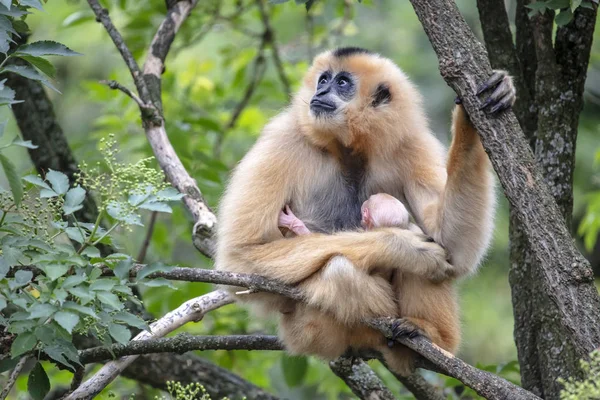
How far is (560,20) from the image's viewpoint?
13.5 feet

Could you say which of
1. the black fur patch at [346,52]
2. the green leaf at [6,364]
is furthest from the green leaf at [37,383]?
the black fur patch at [346,52]

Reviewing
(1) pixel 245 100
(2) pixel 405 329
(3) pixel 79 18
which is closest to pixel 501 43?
(2) pixel 405 329

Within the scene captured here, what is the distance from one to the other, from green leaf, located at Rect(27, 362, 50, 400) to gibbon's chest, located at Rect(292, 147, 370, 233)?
6.37ft

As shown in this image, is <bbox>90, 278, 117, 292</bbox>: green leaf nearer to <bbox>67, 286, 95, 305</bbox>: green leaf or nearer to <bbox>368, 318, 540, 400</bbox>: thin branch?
<bbox>67, 286, 95, 305</bbox>: green leaf

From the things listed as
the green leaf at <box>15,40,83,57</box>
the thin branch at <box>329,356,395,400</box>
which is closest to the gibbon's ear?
the thin branch at <box>329,356,395,400</box>

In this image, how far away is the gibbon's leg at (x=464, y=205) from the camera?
14.1 feet

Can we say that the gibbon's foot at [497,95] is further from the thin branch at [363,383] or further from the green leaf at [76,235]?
the thin branch at [363,383]

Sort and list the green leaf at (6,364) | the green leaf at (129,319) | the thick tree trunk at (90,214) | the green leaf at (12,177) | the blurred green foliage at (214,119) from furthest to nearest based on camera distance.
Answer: the blurred green foliage at (214,119), the thick tree trunk at (90,214), the green leaf at (6,364), the green leaf at (129,319), the green leaf at (12,177)

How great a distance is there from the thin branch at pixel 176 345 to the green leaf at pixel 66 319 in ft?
3.78

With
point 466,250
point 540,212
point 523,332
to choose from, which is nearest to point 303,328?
point 466,250

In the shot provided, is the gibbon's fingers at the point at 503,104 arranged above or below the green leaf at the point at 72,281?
above

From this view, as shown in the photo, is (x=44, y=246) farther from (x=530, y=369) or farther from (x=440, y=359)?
(x=530, y=369)

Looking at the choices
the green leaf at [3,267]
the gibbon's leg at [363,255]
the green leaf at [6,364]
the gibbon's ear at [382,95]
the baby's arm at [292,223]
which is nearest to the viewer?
the green leaf at [3,267]

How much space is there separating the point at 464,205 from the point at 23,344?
2.56 metres
